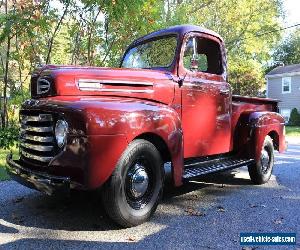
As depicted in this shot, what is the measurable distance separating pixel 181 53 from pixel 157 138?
53.6 inches

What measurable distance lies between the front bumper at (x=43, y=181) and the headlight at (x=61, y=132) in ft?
1.08

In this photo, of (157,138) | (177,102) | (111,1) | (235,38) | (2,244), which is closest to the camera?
(2,244)

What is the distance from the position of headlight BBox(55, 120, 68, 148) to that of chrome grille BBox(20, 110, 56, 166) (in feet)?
0.26

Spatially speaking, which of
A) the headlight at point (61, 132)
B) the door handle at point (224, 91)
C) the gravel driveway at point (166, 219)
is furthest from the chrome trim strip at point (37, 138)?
the door handle at point (224, 91)

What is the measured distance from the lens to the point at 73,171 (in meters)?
3.98

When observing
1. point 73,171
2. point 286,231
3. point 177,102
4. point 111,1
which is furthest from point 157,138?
point 111,1

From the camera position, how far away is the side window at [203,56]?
5.48m

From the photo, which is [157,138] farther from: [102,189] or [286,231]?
[286,231]

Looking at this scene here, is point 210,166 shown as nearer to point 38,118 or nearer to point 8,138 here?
point 38,118

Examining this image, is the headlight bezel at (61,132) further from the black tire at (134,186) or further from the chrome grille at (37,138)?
the black tire at (134,186)

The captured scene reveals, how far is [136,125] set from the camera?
13.9 ft

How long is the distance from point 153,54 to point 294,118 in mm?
25061

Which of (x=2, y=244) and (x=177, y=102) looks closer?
(x=2, y=244)

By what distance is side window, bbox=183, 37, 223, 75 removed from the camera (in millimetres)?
5484
